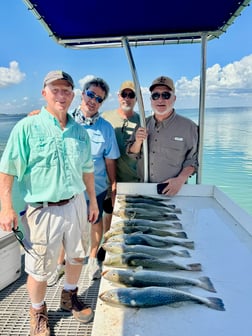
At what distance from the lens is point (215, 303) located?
1.17 meters

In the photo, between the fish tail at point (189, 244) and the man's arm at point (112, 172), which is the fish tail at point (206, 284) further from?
the man's arm at point (112, 172)

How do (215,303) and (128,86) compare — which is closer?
(215,303)

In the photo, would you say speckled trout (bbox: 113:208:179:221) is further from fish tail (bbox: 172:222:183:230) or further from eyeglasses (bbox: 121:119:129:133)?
eyeglasses (bbox: 121:119:129:133)

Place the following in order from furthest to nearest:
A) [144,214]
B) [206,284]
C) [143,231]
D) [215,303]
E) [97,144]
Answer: [97,144] → [144,214] → [143,231] → [206,284] → [215,303]

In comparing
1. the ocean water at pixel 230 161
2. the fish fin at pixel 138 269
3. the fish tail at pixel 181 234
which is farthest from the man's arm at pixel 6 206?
the ocean water at pixel 230 161

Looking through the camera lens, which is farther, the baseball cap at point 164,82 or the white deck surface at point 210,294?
the baseball cap at point 164,82

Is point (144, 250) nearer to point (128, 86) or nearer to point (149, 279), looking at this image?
point (149, 279)

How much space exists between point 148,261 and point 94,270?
142 cm

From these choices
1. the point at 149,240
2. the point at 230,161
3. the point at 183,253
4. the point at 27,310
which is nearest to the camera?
the point at 183,253

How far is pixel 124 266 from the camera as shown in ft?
4.81

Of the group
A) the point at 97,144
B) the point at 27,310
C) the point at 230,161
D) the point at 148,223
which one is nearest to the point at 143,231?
the point at 148,223

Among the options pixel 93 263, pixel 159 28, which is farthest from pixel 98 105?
pixel 93 263

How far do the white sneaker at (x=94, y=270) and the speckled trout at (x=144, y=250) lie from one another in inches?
48.1

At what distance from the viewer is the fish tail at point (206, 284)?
4.15 ft
